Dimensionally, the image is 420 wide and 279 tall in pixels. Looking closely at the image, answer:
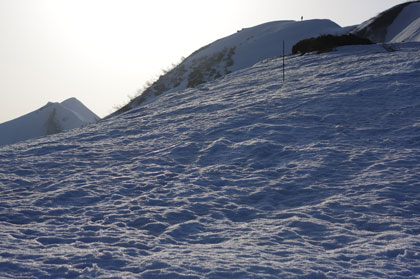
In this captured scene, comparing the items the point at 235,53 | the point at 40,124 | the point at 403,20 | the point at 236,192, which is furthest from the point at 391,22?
the point at 40,124

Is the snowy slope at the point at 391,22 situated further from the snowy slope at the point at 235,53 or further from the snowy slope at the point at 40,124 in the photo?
the snowy slope at the point at 40,124

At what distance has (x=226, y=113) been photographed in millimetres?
11492

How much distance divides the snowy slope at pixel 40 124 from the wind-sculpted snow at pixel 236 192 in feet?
116

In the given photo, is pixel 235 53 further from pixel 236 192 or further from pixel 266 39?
pixel 236 192

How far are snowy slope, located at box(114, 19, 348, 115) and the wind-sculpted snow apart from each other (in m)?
18.5

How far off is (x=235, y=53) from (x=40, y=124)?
25942mm

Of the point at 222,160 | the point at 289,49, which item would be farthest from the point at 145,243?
the point at 289,49

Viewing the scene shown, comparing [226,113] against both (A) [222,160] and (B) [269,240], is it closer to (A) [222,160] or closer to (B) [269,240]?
(A) [222,160]

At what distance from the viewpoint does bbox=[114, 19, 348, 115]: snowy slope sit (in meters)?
30.6

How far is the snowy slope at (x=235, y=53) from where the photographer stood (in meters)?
30.6

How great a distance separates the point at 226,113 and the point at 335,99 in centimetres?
299

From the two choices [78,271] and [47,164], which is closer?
[78,271]

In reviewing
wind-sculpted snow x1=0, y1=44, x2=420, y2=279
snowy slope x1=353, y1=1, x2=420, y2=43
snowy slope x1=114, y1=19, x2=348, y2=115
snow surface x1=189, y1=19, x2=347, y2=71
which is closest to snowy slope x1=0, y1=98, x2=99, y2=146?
snowy slope x1=114, y1=19, x2=348, y2=115

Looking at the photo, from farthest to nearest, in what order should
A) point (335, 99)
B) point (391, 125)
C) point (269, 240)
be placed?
1. point (335, 99)
2. point (391, 125)
3. point (269, 240)
